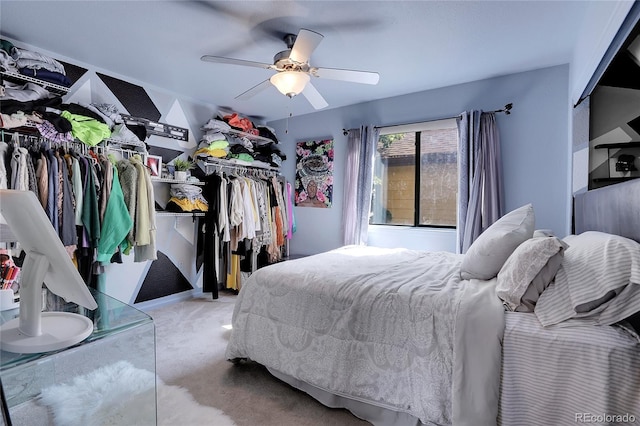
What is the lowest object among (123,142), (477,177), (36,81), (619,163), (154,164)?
(619,163)

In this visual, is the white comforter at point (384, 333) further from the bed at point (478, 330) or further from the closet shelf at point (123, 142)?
the closet shelf at point (123, 142)

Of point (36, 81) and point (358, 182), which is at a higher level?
point (36, 81)

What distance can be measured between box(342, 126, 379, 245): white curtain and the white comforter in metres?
1.70

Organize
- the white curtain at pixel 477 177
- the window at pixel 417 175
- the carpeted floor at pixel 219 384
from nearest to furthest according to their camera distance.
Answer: the carpeted floor at pixel 219 384 → the white curtain at pixel 477 177 → the window at pixel 417 175

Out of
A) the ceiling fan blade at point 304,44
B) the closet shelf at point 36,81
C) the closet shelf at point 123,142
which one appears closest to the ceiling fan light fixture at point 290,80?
the ceiling fan blade at point 304,44

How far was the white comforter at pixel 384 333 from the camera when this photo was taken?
128cm

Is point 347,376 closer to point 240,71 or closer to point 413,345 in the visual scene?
point 413,345

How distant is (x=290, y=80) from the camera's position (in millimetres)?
2266

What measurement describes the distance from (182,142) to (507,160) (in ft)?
11.7

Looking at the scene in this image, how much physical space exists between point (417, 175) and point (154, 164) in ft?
9.68

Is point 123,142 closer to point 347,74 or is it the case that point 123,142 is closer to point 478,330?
point 347,74

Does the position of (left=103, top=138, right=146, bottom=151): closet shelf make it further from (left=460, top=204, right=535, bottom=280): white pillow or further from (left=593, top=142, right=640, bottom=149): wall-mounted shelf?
(left=593, top=142, right=640, bottom=149): wall-mounted shelf

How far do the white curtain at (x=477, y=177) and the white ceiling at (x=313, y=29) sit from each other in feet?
1.63

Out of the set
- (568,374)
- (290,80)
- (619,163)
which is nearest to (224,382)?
(568,374)
